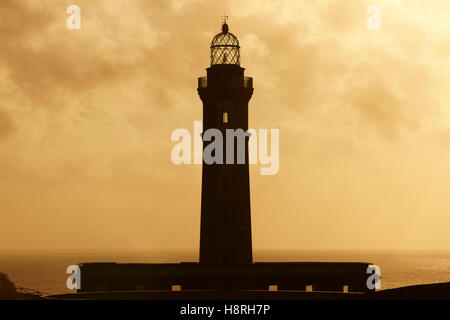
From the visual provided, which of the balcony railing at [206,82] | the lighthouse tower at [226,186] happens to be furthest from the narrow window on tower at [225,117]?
the balcony railing at [206,82]

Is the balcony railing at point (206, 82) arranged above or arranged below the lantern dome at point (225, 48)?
below

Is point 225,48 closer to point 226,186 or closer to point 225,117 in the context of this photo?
point 225,117

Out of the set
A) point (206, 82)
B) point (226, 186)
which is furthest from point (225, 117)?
point (226, 186)

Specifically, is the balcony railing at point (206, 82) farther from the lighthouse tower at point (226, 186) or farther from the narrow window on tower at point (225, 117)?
the narrow window on tower at point (225, 117)

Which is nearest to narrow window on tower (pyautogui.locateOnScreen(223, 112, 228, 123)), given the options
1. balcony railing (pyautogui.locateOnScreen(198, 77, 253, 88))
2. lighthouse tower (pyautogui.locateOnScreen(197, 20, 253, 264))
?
lighthouse tower (pyautogui.locateOnScreen(197, 20, 253, 264))

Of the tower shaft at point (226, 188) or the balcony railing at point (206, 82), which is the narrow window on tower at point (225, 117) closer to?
the tower shaft at point (226, 188)

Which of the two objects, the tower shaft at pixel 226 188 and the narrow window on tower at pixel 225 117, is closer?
the tower shaft at pixel 226 188

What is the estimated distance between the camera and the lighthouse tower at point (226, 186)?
189 feet

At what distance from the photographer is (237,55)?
60.4m

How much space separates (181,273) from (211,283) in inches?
77.7

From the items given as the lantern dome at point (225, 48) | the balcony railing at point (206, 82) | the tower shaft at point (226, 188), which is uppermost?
the lantern dome at point (225, 48)

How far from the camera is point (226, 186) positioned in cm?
5775
